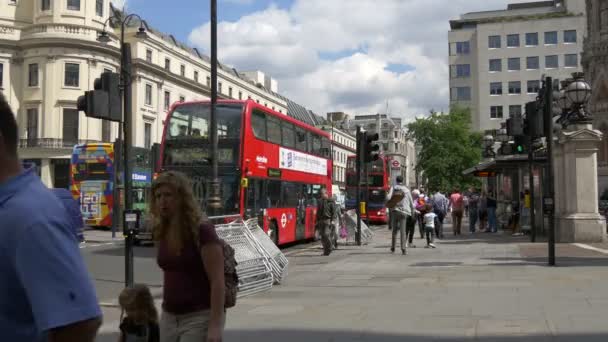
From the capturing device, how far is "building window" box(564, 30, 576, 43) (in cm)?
8519

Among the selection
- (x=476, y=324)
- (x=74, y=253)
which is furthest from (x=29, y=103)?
(x=74, y=253)

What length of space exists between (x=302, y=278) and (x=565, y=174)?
9919 mm

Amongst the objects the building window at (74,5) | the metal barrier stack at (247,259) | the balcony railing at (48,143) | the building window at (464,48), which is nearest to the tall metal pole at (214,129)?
the metal barrier stack at (247,259)

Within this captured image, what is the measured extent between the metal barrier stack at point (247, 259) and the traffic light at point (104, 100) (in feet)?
7.85

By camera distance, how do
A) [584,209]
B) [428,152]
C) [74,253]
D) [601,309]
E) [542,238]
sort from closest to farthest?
[74,253] < [601,309] < [584,209] < [542,238] < [428,152]

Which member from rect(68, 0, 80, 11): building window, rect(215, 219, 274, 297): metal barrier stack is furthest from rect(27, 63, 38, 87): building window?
rect(215, 219, 274, 297): metal barrier stack

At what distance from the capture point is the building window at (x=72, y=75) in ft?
171

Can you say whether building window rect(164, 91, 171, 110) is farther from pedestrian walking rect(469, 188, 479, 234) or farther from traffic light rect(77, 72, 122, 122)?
traffic light rect(77, 72, 122, 122)

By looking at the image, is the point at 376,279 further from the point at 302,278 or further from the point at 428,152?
the point at 428,152

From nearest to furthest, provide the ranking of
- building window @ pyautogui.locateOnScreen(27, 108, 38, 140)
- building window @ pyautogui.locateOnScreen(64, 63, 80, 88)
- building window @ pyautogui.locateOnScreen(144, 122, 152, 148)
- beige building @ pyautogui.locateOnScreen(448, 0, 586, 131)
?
building window @ pyautogui.locateOnScreen(64, 63, 80, 88) → building window @ pyautogui.locateOnScreen(27, 108, 38, 140) → building window @ pyautogui.locateOnScreen(144, 122, 152, 148) → beige building @ pyautogui.locateOnScreen(448, 0, 586, 131)

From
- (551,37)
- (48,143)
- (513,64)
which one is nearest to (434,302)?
(48,143)

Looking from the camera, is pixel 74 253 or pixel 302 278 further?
pixel 302 278

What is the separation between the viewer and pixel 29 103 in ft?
172

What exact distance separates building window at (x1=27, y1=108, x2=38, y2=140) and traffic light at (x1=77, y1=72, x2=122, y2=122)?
150ft
